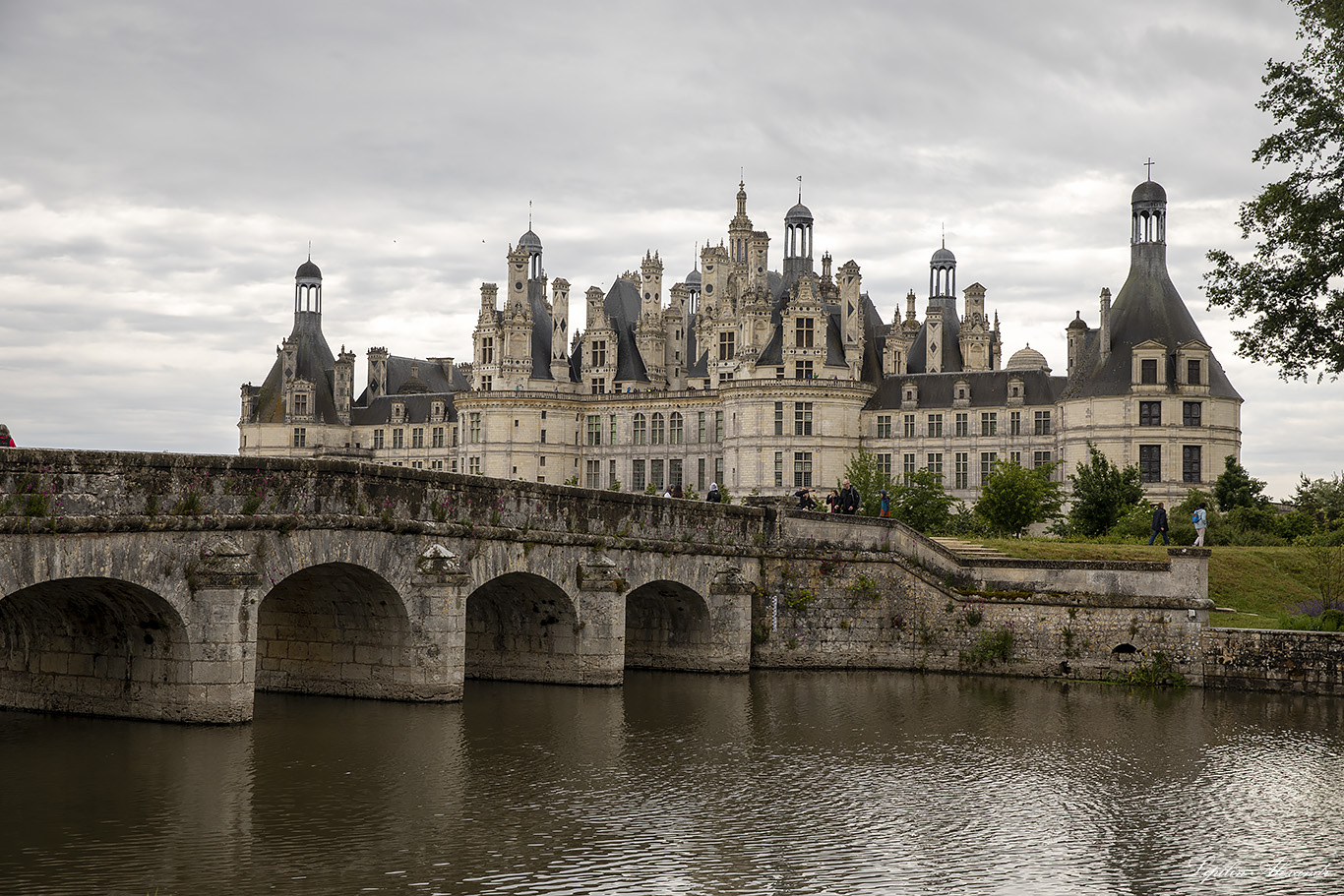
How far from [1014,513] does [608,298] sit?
46604 mm

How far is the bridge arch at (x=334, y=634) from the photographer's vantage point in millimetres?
26156

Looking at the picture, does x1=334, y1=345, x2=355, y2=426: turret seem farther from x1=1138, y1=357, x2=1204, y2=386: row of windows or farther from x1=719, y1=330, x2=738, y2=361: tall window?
x1=1138, y1=357, x2=1204, y2=386: row of windows

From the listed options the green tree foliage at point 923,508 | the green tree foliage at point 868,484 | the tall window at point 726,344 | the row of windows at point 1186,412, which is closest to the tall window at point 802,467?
the tall window at point 726,344

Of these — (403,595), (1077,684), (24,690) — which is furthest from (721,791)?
(1077,684)

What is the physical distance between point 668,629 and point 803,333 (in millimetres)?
47335

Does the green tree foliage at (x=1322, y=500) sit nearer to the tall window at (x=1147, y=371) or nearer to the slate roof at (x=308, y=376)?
the tall window at (x=1147, y=371)

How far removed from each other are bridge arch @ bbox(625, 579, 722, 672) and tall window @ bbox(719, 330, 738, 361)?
2066 inches

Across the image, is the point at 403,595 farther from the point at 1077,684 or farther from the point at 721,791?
the point at 1077,684

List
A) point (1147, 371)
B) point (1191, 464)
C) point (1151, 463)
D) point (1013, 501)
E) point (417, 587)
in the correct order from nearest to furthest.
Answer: point (417, 587)
point (1013, 501)
point (1191, 464)
point (1147, 371)
point (1151, 463)

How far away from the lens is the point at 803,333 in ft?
267

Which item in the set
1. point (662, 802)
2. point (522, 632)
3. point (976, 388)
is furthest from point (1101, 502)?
point (662, 802)

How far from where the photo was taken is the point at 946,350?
3442 inches

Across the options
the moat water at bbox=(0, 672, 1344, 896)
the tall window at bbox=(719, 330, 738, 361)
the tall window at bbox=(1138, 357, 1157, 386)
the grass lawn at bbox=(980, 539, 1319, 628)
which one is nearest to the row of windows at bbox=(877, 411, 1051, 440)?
the tall window at bbox=(1138, 357, 1157, 386)

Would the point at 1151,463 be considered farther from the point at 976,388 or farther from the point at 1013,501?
the point at 1013,501
